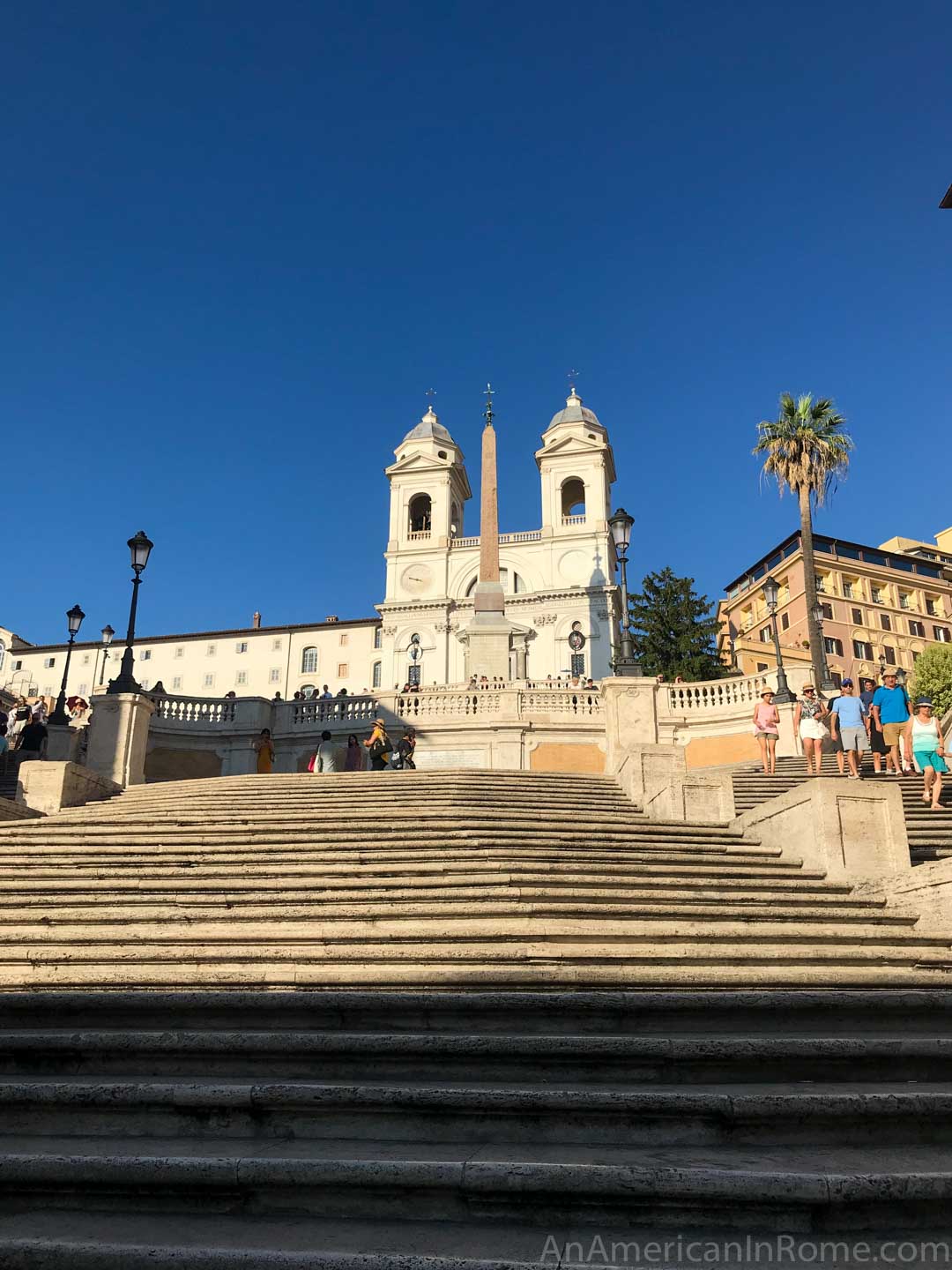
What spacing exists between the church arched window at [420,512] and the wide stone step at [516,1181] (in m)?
66.2

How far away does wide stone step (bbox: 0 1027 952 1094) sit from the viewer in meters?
4.61

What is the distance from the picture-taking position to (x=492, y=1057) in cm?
469

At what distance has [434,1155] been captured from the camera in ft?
12.7

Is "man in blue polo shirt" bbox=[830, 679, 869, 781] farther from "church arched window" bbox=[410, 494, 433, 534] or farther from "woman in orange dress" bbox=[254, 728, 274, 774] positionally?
"church arched window" bbox=[410, 494, 433, 534]

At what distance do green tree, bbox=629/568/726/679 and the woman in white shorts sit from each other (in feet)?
85.2

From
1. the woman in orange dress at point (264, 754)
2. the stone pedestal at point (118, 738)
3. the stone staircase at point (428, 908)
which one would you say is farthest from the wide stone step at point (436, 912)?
the woman in orange dress at point (264, 754)

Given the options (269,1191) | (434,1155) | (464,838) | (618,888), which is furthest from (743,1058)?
(464,838)

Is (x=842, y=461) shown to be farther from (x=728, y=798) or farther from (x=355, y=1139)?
(x=355, y=1139)

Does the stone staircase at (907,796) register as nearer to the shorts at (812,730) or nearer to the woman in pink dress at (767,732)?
the woman in pink dress at (767,732)

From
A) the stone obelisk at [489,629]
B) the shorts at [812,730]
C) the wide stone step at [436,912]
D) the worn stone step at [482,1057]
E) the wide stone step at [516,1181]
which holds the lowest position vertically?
the wide stone step at [516,1181]

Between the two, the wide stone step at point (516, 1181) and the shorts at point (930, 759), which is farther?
the shorts at point (930, 759)

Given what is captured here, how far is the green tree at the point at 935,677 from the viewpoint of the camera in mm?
43844

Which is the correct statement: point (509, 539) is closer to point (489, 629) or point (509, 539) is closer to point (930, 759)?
point (489, 629)

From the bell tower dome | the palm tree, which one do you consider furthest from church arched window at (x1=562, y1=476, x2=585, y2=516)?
the palm tree
